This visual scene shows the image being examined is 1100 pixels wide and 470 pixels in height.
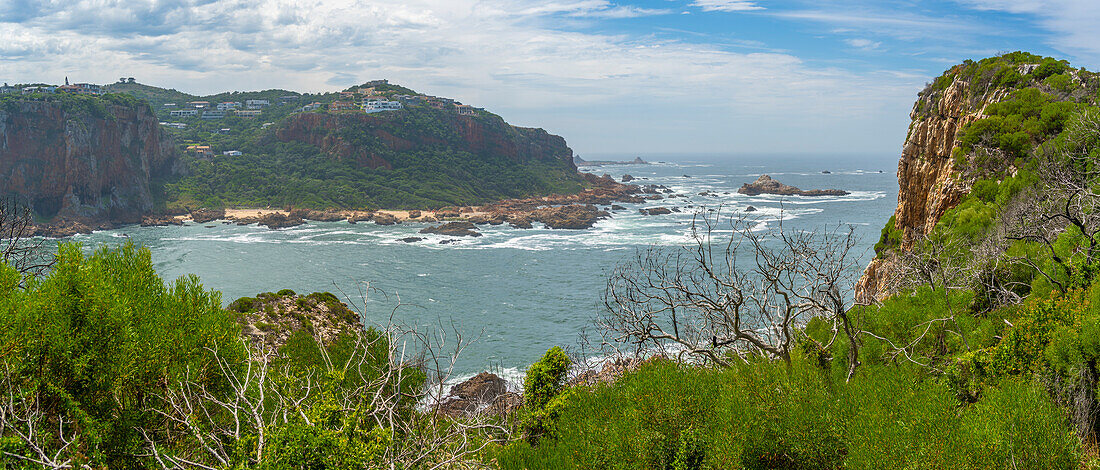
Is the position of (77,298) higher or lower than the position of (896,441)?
higher

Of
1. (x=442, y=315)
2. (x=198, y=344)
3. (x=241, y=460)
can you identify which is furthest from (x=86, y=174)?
(x=241, y=460)

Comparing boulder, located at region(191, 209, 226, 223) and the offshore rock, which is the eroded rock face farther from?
boulder, located at region(191, 209, 226, 223)

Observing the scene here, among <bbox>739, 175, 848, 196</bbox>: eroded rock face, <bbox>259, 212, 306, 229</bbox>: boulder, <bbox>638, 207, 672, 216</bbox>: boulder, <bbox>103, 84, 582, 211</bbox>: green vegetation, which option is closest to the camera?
<bbox>259, 212, 306, 229</bbox>: boulder

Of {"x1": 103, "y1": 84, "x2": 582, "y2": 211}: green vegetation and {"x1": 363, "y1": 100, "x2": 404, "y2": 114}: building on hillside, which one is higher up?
{"x1": 363, "y1": 100, "x2": 404, "y2": 114}: building on hillside

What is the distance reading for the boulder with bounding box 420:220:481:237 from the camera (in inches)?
2554

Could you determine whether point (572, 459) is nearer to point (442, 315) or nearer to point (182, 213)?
point (442, 315)

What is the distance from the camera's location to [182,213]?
77.4 meters

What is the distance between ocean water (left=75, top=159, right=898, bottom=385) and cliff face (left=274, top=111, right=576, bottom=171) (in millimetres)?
28291

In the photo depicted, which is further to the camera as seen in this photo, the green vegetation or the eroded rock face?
the eroded rock face

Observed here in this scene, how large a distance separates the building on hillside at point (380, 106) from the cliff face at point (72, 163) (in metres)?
41.8

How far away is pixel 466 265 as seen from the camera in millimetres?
49438

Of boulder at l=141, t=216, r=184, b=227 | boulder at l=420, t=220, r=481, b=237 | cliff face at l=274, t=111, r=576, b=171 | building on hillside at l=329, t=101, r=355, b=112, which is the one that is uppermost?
building on hillside at l=329, t=101, r=355, b=112

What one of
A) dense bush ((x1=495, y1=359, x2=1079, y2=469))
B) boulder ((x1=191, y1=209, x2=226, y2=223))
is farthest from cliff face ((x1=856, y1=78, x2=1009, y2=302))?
boulder ((x1=191, y1=209, x2=226, y2=223))

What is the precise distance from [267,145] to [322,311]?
283 ft
